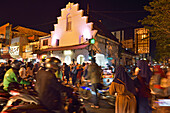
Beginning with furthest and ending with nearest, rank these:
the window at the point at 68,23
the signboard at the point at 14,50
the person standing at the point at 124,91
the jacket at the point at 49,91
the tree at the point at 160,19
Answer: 1. the signboard at the point at 14,50
2. the window at the point at 68,23
3. the tree at the point at 160,19
4. the person standing at the point at 124,91
5. the jacket at the point at 49,91

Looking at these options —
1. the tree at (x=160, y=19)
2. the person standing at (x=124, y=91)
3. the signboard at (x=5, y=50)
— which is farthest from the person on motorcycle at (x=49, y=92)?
the signboard at (x=5, y=50)

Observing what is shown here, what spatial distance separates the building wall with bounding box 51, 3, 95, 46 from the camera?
21.6 metres

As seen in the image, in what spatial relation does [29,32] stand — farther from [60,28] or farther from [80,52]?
[80,52]

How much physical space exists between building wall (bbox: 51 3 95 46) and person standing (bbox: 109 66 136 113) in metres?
16.7

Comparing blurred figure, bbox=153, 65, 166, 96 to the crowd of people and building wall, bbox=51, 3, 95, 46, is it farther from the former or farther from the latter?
building wall, bbox=51, 3, 95, 46

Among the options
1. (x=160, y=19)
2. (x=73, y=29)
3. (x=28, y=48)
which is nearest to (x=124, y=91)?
(x=160, y=19)

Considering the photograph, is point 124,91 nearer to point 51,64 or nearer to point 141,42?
point 51,64

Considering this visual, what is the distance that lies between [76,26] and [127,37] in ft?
64.2

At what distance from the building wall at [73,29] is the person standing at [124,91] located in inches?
656

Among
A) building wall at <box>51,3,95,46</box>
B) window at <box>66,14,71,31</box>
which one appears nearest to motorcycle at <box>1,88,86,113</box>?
building wall at <box>51,3,95,46</box>

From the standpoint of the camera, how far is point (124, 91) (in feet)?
14.0

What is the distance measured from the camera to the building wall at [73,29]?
21634 millimetres

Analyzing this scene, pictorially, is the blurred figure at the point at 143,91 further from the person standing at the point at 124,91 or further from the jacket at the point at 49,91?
the jacket at the point at 49,91

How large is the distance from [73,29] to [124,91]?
1952 centimetres
